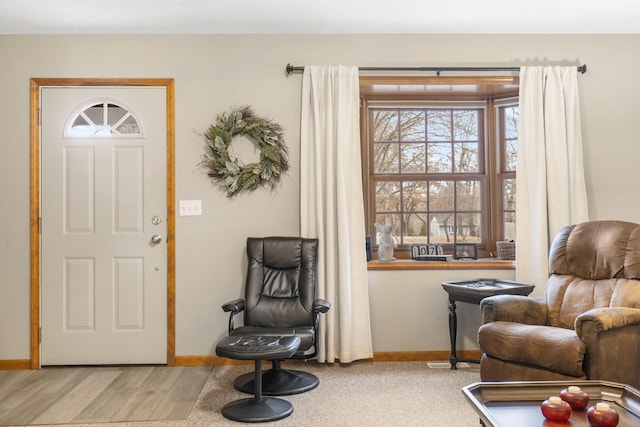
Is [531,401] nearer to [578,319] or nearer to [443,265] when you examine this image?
[578,319]

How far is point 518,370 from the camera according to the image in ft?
9.16

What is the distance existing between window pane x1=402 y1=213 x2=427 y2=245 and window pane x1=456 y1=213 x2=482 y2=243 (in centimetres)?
29

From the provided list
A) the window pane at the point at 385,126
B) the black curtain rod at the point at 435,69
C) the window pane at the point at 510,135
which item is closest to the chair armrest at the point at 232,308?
the black curtain rod at the point at 435,69

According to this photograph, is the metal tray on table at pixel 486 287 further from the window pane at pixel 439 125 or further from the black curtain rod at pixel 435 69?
the black curtain rod at pixel 435 69

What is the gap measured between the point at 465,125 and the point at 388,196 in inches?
36.0

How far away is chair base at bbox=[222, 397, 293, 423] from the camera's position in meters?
2.83

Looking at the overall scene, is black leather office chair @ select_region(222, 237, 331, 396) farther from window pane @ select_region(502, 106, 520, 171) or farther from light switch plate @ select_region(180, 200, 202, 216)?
window pane @ select_region(502, 106, 520, 171)

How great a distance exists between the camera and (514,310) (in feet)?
10.1

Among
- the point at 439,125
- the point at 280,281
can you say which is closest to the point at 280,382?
the point at 280,281

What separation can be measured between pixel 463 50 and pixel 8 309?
400cm

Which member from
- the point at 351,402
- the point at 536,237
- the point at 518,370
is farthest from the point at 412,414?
the point at 536,237

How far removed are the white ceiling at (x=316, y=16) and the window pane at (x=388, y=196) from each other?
1259 millimetres

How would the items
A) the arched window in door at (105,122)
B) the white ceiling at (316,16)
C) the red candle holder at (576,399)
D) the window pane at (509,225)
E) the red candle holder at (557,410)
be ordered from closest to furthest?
the red candle holder at (557,410)
the red candle holder at (576,399)
the white ceiling at (316,16)
the arched window in door at (105,122)
the window pane at (509,225)

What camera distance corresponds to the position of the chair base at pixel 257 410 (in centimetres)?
283
